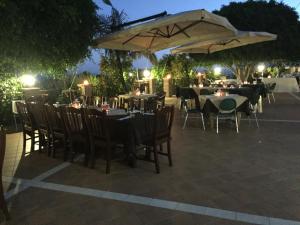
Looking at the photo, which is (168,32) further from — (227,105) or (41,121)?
(41,121)

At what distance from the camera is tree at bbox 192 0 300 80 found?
14.3 metres

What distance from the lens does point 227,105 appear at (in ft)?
21.7

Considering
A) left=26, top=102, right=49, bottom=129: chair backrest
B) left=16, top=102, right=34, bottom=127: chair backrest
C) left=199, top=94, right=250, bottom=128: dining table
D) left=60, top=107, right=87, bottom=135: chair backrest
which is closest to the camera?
left=60, top=107, right=87, bottom=135: chair backrest

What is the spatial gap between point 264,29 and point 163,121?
465 inches

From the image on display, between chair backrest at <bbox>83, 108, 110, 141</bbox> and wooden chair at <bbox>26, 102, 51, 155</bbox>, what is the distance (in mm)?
1040

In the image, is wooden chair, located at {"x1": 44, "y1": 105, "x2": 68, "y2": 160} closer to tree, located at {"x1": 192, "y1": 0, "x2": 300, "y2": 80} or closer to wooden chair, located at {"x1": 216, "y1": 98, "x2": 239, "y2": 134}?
wooden chair, located at {"x1": 216, "y1": 98, "x2": 239, "y2": 134}

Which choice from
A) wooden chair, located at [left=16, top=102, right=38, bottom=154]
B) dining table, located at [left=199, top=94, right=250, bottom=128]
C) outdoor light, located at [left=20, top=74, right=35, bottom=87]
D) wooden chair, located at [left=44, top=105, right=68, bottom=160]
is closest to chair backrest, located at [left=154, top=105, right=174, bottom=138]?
wooden chair, located at [left=44, top=105, right=68, bottom=160]

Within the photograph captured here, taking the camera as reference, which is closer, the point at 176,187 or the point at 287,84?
the point at 176,187

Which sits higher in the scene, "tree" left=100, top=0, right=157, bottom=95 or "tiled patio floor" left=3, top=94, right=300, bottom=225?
"tree" left=100, top=0, right=157, bottom=95

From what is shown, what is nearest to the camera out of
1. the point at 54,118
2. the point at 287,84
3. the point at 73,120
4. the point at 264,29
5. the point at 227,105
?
the point at 73,120

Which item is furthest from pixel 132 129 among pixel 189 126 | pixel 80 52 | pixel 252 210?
pixel 80 52

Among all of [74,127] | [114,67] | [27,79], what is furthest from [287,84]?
[74,127]

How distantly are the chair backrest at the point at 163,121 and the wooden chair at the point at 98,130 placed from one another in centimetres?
64

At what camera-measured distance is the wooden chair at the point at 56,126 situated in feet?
16.4
